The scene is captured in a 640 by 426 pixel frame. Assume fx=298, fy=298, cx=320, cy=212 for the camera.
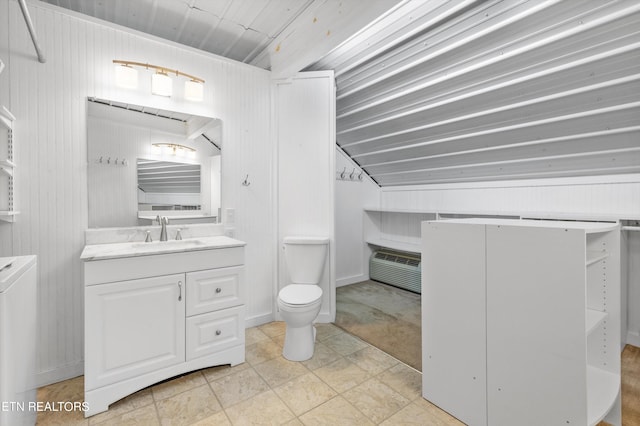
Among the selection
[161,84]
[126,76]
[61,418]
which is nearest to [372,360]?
[61,418]

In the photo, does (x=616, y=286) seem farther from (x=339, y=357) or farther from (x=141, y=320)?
(x=141, y=320)

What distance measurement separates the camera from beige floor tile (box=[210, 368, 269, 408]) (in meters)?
1.82

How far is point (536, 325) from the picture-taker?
1.37m

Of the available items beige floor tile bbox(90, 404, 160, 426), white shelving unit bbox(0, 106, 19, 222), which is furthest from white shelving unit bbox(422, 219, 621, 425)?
white shelving unit bbox(0, 106, 19, 222)

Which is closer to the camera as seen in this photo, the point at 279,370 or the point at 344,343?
the point at 279,370

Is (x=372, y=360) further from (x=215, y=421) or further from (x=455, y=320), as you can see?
(x=215, y=421)

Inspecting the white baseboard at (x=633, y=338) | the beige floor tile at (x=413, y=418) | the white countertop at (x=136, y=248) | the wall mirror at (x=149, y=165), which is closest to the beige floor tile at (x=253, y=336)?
the white countertop at (x=136, y=248)

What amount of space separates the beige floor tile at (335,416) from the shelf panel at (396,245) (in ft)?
7.30

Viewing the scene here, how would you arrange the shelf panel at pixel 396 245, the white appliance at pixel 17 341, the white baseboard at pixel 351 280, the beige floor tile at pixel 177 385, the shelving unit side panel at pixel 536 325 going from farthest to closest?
the white baseboard at pixel 351 280 < the shelf panel at pixel 396 245 < the beige floor tile at pixel 177 385 < the shelving unit side panel at pixel 536 325 < the white appliance at pixel 17 341

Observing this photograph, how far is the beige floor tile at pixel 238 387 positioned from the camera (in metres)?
1.82

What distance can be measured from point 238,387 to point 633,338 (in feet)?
10.4

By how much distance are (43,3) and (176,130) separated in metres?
1.06

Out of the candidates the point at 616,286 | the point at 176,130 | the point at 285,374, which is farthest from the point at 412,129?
the point at 285,374

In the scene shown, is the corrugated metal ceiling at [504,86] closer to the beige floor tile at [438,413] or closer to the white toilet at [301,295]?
the white toilet at [301,295]
